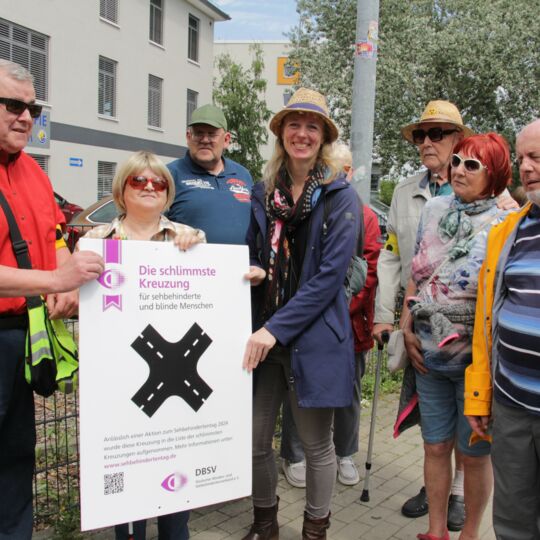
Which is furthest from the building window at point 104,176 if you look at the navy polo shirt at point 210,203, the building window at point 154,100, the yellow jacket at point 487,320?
the yellow jacket at point 487,320

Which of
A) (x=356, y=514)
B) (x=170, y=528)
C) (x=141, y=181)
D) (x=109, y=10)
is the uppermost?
(x=109, y=10)

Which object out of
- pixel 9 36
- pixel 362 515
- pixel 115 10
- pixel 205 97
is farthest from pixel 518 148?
pixel 205 97

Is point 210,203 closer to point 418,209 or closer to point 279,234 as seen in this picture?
point 279,234

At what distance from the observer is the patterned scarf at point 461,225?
113 inches

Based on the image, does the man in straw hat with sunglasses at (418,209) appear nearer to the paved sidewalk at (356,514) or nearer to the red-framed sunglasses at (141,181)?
the paved sidewalk at (356,514)

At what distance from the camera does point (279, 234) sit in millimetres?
2973

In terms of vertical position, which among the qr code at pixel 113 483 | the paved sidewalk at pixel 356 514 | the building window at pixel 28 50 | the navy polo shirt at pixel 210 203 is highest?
the building window at pixel 28 50

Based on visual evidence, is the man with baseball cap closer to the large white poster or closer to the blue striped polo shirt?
the large white poster

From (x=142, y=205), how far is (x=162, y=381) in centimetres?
78

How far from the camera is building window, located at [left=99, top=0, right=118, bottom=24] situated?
22.7 meters

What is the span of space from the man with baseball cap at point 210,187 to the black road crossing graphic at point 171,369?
1284 millimetres

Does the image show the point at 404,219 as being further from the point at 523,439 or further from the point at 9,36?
the point at 9,36

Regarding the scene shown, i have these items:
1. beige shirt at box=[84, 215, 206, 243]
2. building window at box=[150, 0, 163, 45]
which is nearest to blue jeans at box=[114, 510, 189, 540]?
beige shirt at box=[84, 215, 206, 243]

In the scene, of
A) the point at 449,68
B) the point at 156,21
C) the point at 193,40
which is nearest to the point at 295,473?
the point at 449,68
